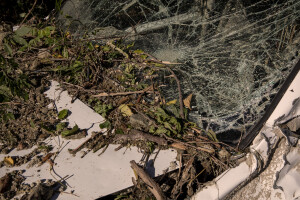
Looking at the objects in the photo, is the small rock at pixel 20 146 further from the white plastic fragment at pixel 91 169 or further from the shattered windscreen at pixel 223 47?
the shattered windscreen at pixel 223 47

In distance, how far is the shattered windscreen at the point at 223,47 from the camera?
2170 millimetres

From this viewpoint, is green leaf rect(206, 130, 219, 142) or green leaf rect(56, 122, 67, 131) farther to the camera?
green leaf rect(56, 122, 67, 131)

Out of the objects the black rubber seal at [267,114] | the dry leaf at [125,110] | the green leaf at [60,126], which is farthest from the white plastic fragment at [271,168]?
the green leaf at [60,126]

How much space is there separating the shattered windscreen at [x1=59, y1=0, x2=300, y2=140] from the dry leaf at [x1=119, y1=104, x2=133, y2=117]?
0.35 metres

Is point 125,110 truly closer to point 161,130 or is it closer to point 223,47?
point 161,130

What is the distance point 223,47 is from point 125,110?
0.94 meters

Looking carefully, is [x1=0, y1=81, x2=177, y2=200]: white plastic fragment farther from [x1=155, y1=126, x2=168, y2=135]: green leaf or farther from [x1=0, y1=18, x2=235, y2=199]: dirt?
[x1=155, y1=126, x2=168, y2=135]: green leaf

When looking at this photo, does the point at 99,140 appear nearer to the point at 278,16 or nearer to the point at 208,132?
the point at 208,132

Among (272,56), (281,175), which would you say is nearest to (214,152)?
(281,175)

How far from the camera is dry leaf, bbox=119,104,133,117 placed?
8.07ft

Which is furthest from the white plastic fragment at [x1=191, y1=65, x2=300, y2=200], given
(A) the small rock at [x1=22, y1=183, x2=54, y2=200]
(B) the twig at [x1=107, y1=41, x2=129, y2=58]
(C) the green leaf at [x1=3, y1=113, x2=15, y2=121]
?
(C) the green leaf at [x1=3, y1=113, x2=15, y2=121]

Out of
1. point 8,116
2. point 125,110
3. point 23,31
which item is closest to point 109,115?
point 125,110

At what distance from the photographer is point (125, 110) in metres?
2.48

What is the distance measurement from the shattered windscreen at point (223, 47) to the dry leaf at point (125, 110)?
0.35 meters
